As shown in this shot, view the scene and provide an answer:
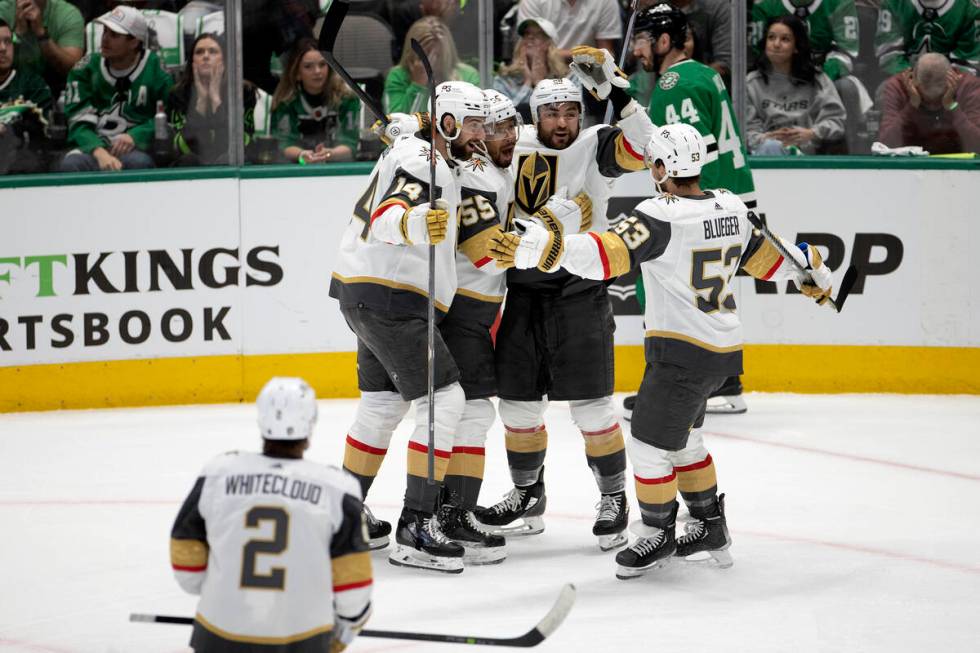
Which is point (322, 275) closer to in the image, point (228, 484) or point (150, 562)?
point (150, 562)

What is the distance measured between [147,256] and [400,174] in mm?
2724

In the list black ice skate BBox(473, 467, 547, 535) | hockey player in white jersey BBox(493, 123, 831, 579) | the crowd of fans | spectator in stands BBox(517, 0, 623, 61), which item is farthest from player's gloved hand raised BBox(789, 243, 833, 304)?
spectator in stands BBox(517, 0, 623, 61)

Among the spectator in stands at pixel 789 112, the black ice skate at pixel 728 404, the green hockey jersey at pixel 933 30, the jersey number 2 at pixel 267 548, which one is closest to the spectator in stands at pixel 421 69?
the spectator in stands at pixel 789 112

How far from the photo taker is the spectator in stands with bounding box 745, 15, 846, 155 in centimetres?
676

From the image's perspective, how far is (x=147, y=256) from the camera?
6.47 meters

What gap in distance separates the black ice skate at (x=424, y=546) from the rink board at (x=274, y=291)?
2.62 m

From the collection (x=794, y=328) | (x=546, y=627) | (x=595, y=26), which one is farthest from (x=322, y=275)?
(x=546, y=627)

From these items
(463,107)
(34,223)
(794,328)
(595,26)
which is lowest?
(794,328)

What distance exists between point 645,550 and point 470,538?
54cm

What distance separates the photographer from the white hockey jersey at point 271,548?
96.7 inches

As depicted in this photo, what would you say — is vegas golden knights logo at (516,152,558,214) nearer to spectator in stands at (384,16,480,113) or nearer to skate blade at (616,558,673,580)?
skate blade at (616,558,673,580)

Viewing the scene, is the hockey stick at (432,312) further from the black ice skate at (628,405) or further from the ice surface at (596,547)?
the black ice skate at (628,405)

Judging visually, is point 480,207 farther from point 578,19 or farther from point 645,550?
point 578,19

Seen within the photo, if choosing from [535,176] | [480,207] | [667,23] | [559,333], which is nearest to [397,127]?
[535,176]
